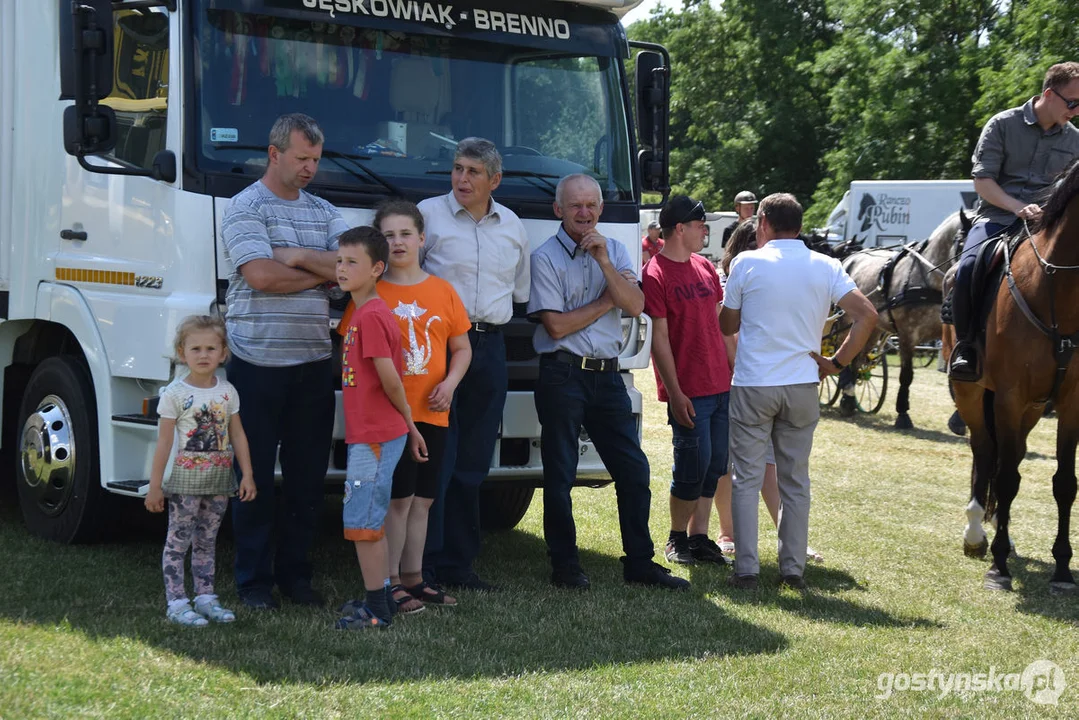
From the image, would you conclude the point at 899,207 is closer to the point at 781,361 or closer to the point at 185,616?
the point at 781,361

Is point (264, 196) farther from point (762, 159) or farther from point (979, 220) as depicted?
point (762, 159)

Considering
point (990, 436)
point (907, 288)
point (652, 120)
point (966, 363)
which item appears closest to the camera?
point (652, 120)

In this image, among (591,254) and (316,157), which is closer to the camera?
(316,157)

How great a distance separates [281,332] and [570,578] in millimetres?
1991

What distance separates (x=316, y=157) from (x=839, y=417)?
11.7m

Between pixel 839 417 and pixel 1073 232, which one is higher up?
pixel 1073 232

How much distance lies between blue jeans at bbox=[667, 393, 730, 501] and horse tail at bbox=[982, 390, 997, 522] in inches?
67.3

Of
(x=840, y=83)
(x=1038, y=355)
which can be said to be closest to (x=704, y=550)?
(x=1038, y=355)

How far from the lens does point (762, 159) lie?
40656 mm

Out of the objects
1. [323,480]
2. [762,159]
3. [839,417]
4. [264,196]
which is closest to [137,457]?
[323,480]

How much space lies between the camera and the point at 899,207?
27.7 metres

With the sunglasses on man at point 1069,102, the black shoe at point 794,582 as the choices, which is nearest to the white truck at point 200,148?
the black shoe at point 794,582

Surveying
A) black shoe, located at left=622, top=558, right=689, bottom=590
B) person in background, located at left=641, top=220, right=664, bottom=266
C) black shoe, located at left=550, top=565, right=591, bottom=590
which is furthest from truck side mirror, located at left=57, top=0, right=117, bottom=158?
person in background, located at left=641, top=220, right=664, bottom=266

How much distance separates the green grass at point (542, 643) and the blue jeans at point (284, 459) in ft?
0.94
